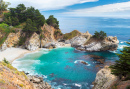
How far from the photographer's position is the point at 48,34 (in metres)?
68.4

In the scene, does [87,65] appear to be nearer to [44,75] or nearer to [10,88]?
[44,75]

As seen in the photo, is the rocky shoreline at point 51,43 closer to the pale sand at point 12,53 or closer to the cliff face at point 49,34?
the cliff face at point 49,34

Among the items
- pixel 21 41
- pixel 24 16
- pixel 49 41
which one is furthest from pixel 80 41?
pixel 24 16

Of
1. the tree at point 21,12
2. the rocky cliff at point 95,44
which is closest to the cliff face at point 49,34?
the tree at point 21,12

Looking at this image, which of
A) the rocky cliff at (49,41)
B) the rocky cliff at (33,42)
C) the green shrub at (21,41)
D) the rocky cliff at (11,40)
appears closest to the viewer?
the rocky cliff at (11,40)

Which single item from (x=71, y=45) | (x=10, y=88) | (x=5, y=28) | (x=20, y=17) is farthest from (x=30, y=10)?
(x=10, y=88)

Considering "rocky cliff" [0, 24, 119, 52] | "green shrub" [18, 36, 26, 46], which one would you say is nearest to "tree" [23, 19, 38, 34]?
"rocky cliff" [0, 24, 119, 52]

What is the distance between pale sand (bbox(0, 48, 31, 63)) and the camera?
4491 cm

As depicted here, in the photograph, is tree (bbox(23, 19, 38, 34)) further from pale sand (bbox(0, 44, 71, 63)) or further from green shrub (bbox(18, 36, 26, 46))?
pale sand (bbox(0, 44, 71, 63))

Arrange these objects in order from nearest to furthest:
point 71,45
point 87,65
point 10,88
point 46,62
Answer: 1. point 10,88
2. point 87,65
3. point 46,62
4. point 71,45

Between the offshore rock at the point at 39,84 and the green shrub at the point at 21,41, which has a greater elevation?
the green shrub at the point at 21,41

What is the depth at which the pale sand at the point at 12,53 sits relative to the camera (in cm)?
4491

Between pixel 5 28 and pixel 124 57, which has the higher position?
pixel 5 28

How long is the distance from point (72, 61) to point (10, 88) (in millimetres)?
35222
